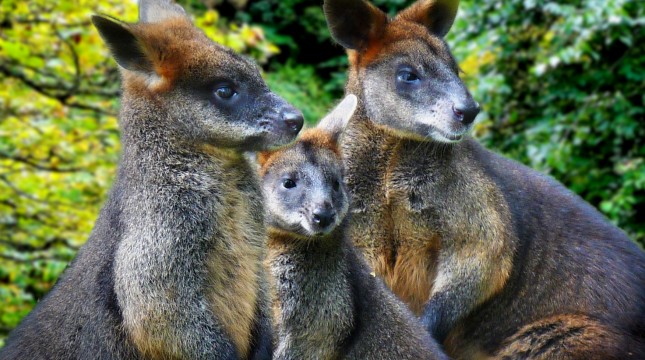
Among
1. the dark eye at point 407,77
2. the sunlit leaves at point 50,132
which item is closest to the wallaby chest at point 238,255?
the dark eye at point 407,77

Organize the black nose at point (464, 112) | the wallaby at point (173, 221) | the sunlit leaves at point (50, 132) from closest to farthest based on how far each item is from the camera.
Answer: the wallaby at point (173, 221) < the black nose at point (464, 112) < the sunlit leaves at point (50, 132)

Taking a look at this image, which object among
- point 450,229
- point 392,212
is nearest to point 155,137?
point 392,212

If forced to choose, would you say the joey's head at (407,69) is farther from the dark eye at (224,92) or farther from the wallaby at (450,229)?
the dark eye at (224,92)

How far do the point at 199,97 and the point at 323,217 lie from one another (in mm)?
1014

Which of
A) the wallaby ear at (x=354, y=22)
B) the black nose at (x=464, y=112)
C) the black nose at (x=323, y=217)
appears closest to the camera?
the black nose at (x=323, y=217)

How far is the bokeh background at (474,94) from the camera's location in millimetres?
10203

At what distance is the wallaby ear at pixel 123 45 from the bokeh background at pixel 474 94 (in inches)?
144

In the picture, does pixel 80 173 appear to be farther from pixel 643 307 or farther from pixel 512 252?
pixel 643 307

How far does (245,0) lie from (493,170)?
15036 mm

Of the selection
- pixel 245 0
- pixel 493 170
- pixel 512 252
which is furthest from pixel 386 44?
pixel 245 0

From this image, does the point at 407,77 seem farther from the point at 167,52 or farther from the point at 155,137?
the point at 155,137

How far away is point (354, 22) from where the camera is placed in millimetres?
6434

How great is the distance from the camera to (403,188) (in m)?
6.20

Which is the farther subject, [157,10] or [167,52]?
[157,10]
